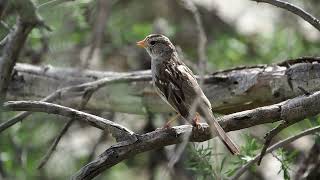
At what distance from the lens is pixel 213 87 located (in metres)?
5.24

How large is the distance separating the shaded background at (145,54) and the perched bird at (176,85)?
32 centimetres

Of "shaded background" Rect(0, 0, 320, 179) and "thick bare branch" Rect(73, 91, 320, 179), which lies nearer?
"thick bare branch" Rect(73, 91, 320, 179)

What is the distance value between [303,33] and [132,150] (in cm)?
400

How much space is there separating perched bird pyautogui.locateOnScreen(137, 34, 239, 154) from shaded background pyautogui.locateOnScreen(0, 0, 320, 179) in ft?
1.04

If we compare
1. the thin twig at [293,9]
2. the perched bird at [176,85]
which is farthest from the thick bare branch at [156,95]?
the thin twig at [293,9]

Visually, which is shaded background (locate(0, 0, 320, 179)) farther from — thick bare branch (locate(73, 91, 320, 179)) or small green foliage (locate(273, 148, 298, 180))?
thick bare branch (locate(73, 91, 320, 179))

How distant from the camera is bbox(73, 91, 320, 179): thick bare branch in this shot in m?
3.88

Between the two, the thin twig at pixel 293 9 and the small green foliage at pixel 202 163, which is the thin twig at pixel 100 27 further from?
the small green foliage at pixel 202 163

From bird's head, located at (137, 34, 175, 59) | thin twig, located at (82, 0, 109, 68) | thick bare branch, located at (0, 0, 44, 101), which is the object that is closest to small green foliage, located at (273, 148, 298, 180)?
bird's head, located at (137, 34, 175, 59)

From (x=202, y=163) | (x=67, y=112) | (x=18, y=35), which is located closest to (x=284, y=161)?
(x=202, y=163)

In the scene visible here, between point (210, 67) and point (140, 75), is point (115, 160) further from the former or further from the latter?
point (210, 67)

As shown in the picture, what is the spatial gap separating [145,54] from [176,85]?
7.37 feet

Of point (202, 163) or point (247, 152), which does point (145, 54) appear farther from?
point (202, 163)

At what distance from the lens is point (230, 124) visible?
13.4ft
